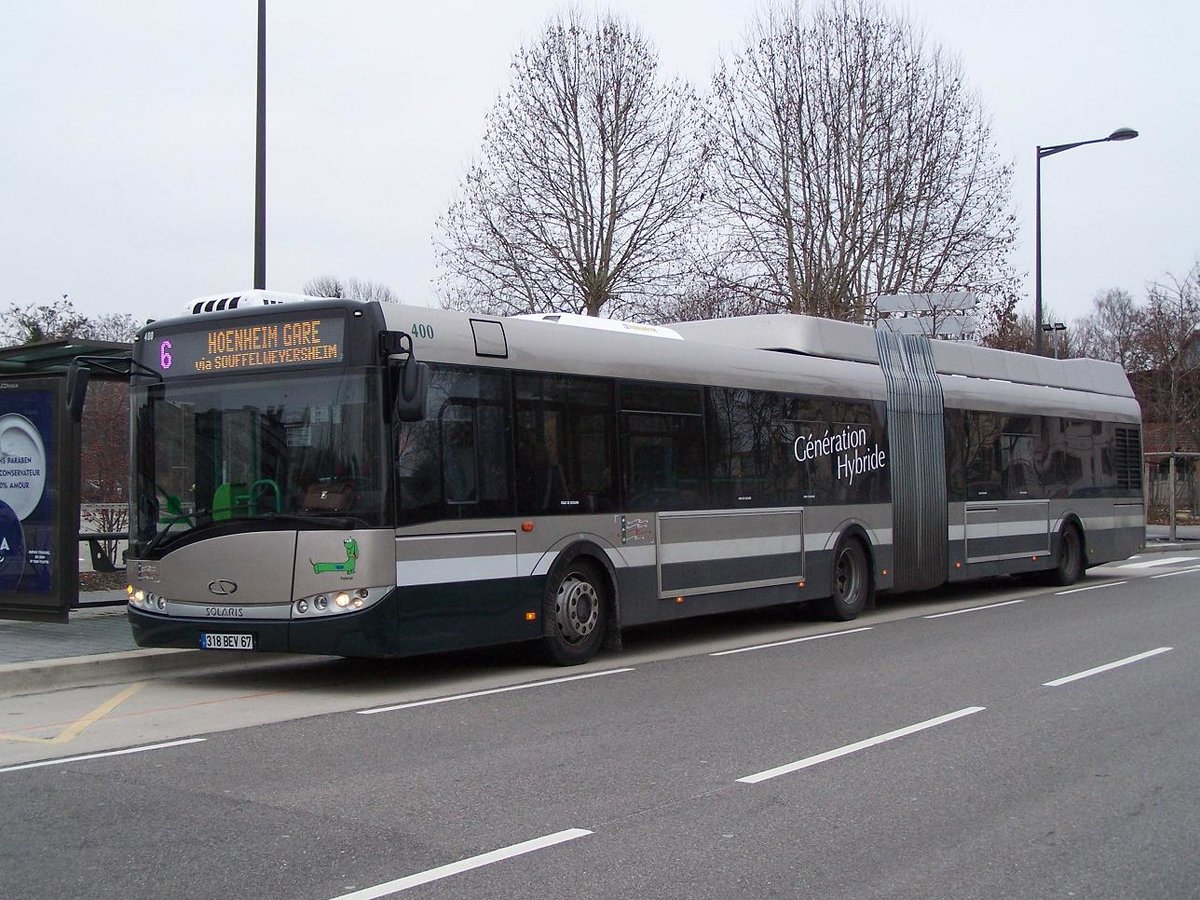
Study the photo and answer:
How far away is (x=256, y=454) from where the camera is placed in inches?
412

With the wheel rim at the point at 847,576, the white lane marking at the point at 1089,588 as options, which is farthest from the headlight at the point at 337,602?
the white lane marking at the point at 1089,588

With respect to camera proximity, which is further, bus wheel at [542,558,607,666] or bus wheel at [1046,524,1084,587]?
bus wheel at [1046,524,1084,587]

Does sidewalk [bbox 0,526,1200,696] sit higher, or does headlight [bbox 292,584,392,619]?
headlight [bbox 292,584,392,619]

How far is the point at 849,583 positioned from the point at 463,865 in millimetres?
11311

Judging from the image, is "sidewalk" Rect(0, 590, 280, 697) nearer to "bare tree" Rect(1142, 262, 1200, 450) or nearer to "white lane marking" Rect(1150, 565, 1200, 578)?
"white lane marking" Rect(1150, 565, 1200, 578)

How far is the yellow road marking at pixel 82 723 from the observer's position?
8.56m

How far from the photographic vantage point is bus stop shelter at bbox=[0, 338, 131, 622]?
1248 cm

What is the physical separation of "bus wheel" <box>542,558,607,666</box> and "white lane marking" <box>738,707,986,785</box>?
3.80 meters

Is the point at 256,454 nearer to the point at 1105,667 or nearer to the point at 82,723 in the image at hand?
the point at 82,723

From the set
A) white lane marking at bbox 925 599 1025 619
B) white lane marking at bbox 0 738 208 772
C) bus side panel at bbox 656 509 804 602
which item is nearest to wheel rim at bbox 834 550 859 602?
white lane marking at bbox 925 599 1025 619

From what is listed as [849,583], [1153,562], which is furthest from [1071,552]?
[1153,562]

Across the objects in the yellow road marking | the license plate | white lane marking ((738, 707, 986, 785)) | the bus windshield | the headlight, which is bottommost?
white lane marking ((738, 707, 986, 785))

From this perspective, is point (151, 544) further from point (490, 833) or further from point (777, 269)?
point (777, 269)

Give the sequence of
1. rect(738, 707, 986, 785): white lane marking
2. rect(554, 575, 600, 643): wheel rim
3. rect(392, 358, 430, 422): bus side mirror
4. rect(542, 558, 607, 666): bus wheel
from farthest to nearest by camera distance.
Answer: rect(554, 575, 600, 643): wheel rim, rect(542, 558, 607, 666): bus wheel, rect(392, 358, 430, 422): bus side mirror, rect(738, 707, 986, 785): white lane marking
